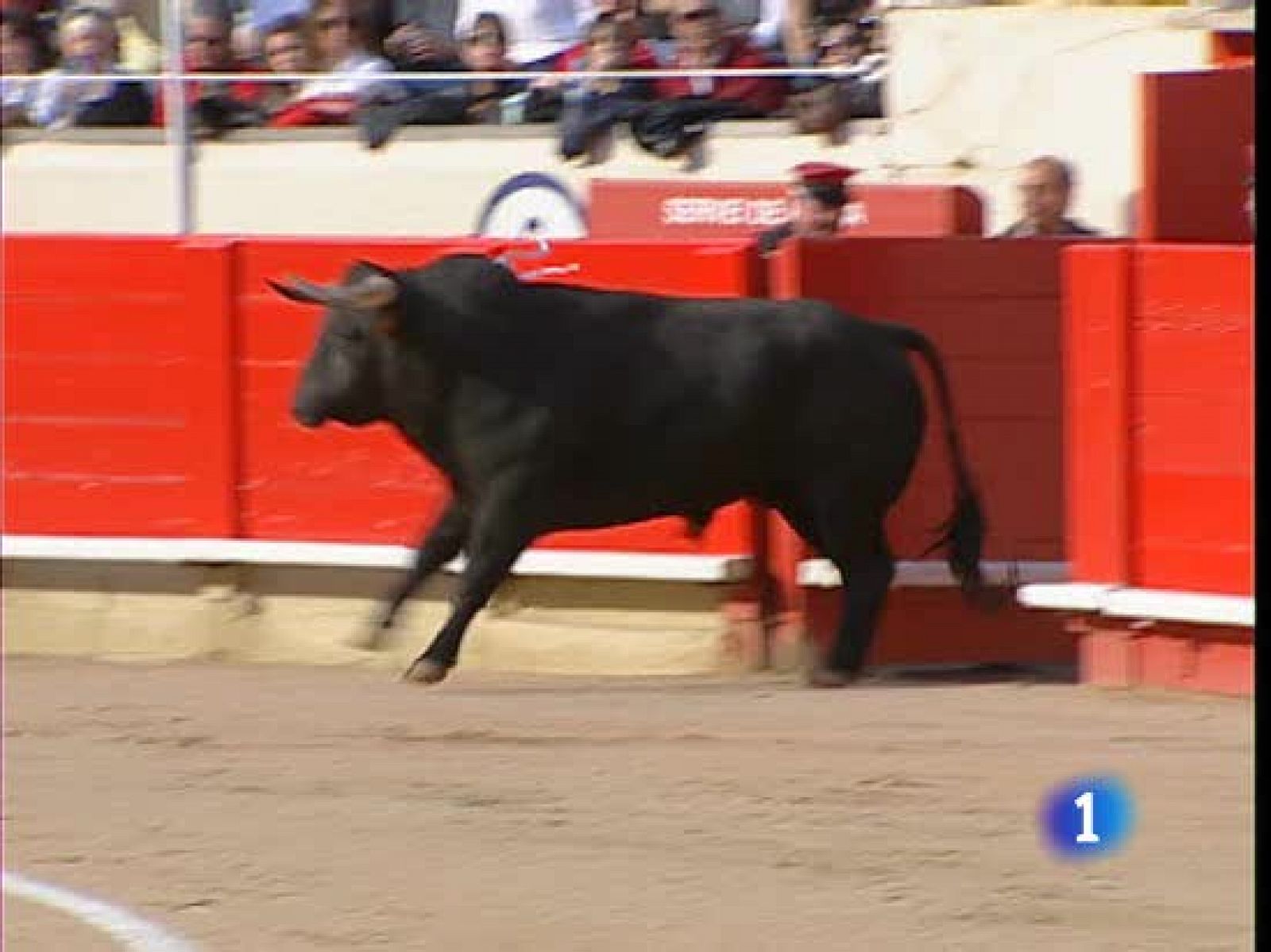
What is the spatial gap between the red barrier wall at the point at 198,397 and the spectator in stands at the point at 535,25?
91.7 inches

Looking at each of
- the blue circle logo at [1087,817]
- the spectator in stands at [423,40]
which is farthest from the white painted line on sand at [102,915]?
the spectator in stands at [423,40]

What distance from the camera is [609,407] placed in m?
10.2

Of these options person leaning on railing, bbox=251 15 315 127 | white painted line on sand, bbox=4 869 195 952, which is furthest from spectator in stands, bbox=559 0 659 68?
white painted line on sand, bbox=4 869 195 952

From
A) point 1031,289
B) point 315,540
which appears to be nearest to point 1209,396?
point 1031,289

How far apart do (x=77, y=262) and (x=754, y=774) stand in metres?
3.91

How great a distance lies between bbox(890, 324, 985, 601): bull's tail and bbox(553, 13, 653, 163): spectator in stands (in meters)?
2.91

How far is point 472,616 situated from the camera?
33.5ft

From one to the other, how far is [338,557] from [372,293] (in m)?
1.32

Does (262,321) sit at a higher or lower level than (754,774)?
higher

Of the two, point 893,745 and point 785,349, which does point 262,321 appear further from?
point 893,745

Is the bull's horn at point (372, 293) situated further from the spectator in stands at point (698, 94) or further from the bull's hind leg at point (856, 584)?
the spectator in stands at point (698, 94)

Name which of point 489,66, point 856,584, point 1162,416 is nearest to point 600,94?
point 489,66

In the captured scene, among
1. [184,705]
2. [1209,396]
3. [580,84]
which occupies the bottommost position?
[184,705]

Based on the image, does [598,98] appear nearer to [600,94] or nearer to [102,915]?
[600,94]
